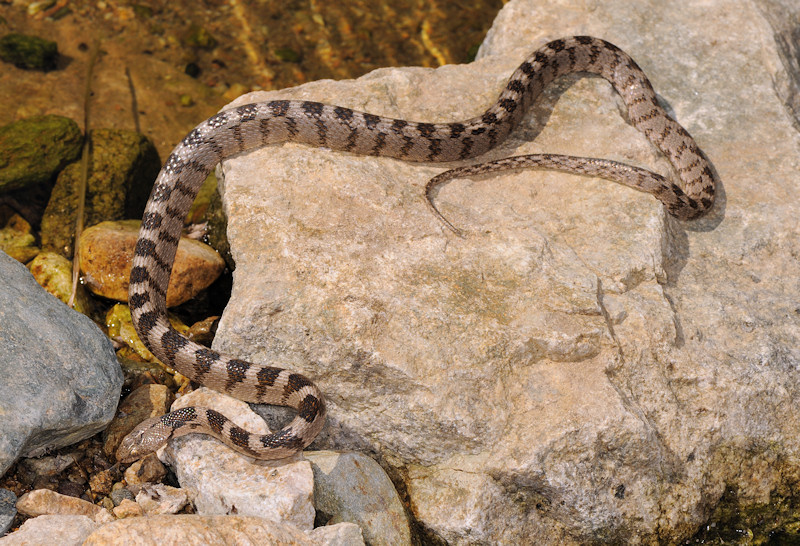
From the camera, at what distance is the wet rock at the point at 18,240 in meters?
9.53

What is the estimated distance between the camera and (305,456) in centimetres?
664

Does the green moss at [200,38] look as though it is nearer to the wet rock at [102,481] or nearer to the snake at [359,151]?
the snake at [359,151]

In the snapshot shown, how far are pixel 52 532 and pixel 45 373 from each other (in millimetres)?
1433

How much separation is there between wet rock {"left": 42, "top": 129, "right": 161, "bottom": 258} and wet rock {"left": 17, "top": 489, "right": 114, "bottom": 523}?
4340 millimetres

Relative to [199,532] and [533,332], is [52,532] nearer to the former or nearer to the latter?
[199,532]

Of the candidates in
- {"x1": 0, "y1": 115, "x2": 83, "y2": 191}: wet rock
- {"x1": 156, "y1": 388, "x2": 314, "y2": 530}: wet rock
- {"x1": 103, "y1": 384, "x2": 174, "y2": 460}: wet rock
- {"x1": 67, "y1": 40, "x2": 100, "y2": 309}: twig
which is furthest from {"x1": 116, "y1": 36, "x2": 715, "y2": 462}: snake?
{"x1": 0, "y1": 115, "x2": 83, "y2": 191}: wet rock

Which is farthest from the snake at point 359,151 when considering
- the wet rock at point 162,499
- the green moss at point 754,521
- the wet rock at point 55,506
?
the green moss at point 754,521

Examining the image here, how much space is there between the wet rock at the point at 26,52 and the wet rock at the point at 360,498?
9.28m

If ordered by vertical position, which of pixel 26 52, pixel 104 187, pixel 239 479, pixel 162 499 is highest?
pixel 26 52

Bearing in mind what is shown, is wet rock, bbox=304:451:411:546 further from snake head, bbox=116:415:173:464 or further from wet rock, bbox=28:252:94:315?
wet rock, bbox=28:252:94:315

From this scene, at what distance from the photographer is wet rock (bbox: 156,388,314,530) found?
5961mm

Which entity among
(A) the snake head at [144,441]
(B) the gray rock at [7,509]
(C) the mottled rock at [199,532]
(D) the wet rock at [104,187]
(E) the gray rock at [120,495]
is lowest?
(E) the gray rock at [120,495]

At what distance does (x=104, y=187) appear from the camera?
10.2m

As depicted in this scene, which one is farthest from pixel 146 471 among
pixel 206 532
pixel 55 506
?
pixel 206 532
